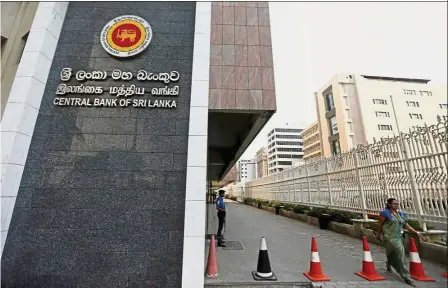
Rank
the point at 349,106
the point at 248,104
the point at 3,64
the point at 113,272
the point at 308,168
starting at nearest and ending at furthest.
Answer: the point at 113,272 → the point at 248,104 → the point at 3,64 → the point at 308,168 → the point at 349,106

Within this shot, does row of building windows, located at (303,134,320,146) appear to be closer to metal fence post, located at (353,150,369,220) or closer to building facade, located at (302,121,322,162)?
building facade, located at (302,121,322,162)

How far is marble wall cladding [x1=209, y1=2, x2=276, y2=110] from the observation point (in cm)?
527

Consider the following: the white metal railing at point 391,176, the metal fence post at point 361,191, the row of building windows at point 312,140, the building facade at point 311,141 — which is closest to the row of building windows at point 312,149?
the building facade at point 311,141

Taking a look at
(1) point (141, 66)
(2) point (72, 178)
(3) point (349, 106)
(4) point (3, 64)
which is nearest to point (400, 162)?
(1) point (141, 66)

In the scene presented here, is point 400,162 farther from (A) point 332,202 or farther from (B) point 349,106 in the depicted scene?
(B) point 349,106

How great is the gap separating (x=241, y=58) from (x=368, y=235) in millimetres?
6432

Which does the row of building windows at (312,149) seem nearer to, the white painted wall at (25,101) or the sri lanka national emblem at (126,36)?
the sri lanka national emblem at (126,36)

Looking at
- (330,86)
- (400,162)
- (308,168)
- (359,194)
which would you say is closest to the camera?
(400,162)

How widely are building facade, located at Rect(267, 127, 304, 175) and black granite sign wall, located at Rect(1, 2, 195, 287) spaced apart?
8275 cm

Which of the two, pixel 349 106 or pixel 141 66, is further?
pixel 349 106

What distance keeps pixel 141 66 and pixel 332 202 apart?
29.8ft

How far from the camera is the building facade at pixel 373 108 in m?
33.1

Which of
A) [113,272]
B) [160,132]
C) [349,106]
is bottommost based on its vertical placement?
[113,272]

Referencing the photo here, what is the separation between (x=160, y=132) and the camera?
481cm
